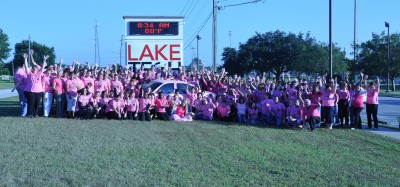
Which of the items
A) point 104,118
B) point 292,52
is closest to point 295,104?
point 104,118

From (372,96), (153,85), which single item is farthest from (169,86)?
(372,96)

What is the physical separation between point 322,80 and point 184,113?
5029mm

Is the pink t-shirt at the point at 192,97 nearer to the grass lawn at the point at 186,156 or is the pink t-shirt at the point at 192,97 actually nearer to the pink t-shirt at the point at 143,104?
the pink t-shirt at the point at 143,104

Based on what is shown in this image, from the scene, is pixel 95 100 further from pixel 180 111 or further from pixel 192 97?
pixel 192 97

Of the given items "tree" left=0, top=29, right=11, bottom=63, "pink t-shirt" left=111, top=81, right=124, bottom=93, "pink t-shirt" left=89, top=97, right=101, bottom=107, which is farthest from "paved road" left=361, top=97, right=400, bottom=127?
"tree" left=0, top=29, right=11, bottom=63

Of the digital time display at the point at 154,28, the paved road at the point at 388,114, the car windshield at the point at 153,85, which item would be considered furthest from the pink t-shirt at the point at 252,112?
the digital time display at the point at 154,28

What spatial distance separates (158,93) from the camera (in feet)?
55.1

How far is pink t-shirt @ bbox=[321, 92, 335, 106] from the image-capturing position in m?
15.0

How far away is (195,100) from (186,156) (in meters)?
8.05

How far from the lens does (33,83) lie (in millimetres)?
14633

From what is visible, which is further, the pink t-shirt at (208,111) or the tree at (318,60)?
the tree at (318,60)

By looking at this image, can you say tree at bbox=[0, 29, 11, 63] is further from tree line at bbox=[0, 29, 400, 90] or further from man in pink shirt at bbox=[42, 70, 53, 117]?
man in pink shirt at bbox=[42, 70, 53, 117]

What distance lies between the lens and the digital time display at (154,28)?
2328 cm

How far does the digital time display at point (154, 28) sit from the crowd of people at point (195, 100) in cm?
630
